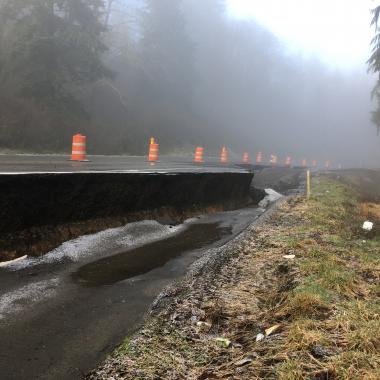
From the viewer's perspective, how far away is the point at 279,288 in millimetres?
5617

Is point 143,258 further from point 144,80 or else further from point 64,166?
point 144,80

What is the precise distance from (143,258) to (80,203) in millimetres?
1583

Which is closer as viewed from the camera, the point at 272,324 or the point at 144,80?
the point at 272,324

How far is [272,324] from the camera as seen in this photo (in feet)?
14.6

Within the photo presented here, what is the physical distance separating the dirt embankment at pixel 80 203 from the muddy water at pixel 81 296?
30cm

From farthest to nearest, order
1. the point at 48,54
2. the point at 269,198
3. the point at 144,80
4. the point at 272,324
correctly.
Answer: the point at 144,80, the point at 48,54, the point at 269,198, the point at 272,324

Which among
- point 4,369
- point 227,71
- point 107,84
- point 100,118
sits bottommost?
point 4,369

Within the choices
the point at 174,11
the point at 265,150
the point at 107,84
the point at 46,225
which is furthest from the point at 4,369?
the point at 265,150

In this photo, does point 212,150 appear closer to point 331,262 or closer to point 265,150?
point 265,150

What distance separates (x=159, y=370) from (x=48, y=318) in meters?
1.66

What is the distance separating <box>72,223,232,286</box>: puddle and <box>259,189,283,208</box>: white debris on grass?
4.85 m

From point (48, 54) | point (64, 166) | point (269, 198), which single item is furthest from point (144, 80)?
point (64, 166)

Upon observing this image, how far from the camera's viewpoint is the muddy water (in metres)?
4.12

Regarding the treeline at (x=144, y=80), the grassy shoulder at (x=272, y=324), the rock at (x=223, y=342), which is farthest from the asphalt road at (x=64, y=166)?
the treeline at (x=144, y=80)
